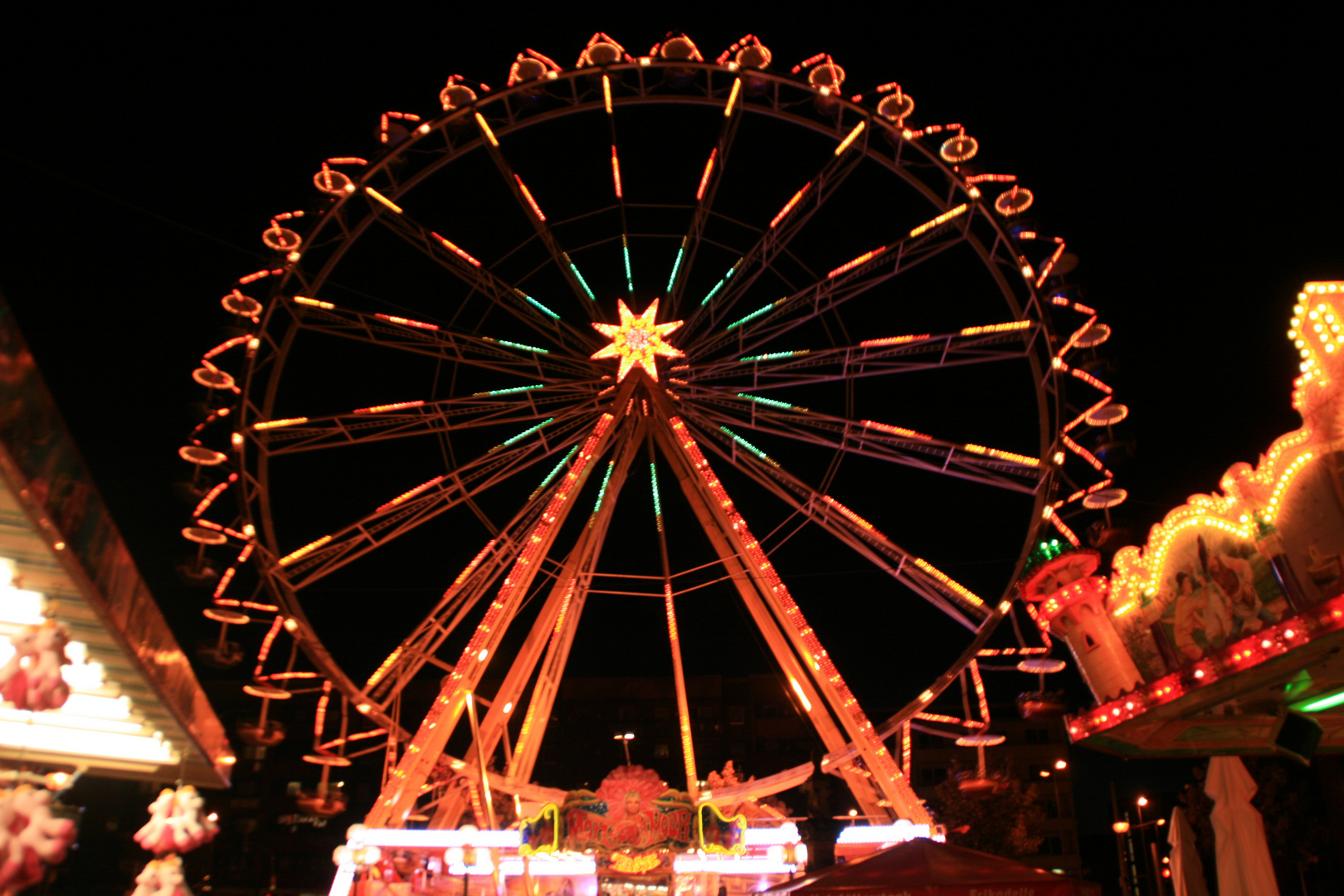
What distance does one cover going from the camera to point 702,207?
15.0 metres

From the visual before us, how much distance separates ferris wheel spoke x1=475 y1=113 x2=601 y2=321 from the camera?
15.0 meters

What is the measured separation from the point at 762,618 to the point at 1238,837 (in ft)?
22.1

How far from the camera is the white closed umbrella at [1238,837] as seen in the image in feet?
31.9

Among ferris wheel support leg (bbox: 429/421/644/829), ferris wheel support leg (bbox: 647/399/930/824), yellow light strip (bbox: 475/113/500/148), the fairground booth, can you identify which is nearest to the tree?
ferris wheel support leg (bbox: 647/399/930/824)

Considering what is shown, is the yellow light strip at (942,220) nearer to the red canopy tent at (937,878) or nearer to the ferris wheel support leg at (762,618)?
the ferris wheel support leg at (762,618)

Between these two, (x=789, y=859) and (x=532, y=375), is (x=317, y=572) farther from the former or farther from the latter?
(x=789, y=859)

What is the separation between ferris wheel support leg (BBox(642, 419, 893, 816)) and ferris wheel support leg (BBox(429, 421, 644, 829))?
2.95 ft

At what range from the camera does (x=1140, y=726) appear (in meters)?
10.9

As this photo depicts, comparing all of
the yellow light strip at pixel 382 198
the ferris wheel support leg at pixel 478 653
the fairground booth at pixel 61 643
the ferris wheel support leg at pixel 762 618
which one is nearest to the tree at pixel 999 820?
the ferris wheel support leg at pixel 762 618

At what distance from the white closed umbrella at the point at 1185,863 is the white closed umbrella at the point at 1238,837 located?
147 cm

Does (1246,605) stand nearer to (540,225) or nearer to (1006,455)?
(1006,455)

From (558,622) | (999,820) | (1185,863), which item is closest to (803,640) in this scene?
(558,622)

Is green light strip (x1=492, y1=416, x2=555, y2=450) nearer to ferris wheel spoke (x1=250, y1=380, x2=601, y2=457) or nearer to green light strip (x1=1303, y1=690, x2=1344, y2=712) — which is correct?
ferris wheel spoke (x1=250, y1=380, x2=601, y2=457)

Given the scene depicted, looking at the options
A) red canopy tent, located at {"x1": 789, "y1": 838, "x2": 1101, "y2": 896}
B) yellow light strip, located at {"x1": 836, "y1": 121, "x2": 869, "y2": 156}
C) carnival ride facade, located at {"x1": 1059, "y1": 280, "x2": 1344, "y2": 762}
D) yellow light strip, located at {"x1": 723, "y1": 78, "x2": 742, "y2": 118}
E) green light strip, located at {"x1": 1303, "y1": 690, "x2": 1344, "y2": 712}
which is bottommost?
red canopy tent, located at {"x1": 789, "y1": 838, "x2": 1101, "y2": 896}
